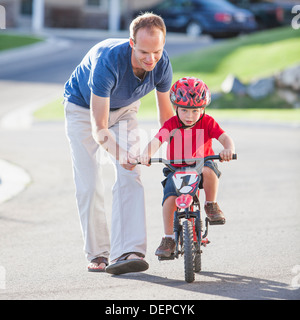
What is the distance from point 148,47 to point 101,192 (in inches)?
53.0

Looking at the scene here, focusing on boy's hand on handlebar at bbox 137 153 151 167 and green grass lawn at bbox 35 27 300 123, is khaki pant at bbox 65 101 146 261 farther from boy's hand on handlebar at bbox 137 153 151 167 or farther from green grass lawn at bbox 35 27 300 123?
green grass lawn at bbox 35 27 300 123

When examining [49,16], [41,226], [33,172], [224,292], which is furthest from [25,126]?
[49,16]

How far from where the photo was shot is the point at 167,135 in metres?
5.71

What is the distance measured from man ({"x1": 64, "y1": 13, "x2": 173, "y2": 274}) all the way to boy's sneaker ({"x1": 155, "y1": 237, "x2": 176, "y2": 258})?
24 centimetres

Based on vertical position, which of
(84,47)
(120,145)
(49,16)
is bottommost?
(120,145)

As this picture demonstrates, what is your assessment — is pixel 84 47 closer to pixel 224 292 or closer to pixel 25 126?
pixel 25 126

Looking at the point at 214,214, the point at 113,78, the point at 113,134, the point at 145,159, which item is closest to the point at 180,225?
the point at 214,214

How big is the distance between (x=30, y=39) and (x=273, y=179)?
22.4 metres

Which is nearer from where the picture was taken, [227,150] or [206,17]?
[227,150]

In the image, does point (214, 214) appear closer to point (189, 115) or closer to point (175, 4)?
point (189, 115)

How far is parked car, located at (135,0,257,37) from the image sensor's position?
108ft

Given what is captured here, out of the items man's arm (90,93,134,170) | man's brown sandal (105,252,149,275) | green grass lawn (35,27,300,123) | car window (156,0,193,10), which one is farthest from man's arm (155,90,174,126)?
car window (156,0,193,10)

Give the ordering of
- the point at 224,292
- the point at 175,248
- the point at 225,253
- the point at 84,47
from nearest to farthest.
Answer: the point at 224,292 → the point at 175,248 → the point at 225,253 → the point at 84,47

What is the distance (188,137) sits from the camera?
579 centimetres
